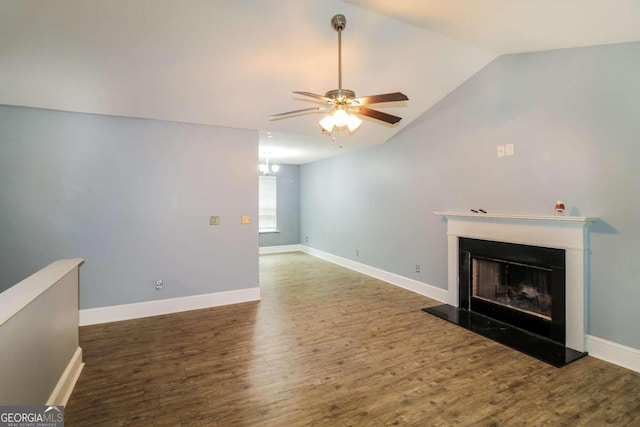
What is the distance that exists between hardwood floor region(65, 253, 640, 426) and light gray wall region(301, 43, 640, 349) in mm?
983

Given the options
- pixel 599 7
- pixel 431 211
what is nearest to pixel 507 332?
pixel 431 211

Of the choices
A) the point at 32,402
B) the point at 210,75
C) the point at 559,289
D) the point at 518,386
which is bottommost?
the point at 518,386

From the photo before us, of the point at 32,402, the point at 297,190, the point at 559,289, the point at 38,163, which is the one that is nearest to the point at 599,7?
the point at 559,289

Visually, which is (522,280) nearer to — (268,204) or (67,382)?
(67,382)

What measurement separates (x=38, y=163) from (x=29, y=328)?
8.60 feet

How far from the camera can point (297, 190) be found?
899 cm

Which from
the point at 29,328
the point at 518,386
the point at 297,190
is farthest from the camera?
the point at 297,190

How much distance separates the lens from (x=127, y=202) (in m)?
3.92

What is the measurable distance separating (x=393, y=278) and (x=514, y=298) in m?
2.03

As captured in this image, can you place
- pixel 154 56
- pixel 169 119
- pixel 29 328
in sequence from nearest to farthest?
pixel 29 328, pixel 154 56, pixel 169 119

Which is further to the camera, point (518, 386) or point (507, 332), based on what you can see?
point (507, 332)

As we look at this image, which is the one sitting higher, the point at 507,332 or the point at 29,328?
the point at 29,328

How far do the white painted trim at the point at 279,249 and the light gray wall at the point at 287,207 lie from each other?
9 cm

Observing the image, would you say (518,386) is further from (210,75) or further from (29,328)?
(210,75)
